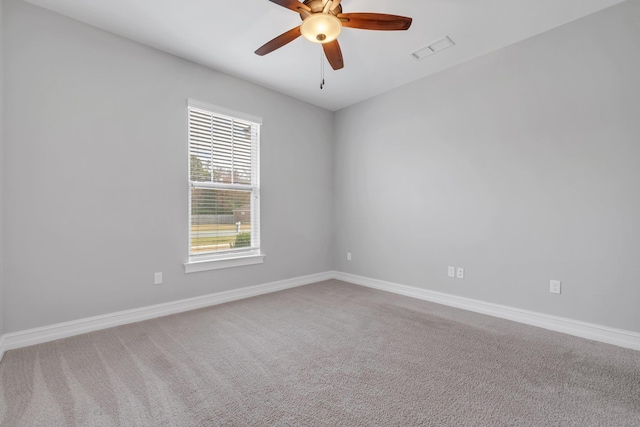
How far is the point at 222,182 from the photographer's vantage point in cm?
356

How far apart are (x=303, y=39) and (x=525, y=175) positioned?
260cm

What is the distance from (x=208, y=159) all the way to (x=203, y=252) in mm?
1110

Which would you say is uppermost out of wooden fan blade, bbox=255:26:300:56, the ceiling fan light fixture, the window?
wooden fan blade, bbox=255:26:300:56

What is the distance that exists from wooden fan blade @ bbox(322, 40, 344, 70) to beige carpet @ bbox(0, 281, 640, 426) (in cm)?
242

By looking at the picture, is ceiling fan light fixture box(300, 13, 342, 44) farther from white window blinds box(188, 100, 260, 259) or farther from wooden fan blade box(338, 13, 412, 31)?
white window blinds box(188, 100, 260, 259)

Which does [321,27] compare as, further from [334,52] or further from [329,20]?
[334,52]

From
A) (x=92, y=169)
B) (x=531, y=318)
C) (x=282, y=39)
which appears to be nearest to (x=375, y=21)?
(x=282, y=39)

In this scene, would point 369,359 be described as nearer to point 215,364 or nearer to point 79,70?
point 215,364

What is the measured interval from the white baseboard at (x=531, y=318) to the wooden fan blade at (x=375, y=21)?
2.86 metres

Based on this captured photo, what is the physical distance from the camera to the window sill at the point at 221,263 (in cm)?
323

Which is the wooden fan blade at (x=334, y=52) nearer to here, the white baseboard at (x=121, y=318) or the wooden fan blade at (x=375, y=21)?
the wooden fan blade at (x=375, y=21)

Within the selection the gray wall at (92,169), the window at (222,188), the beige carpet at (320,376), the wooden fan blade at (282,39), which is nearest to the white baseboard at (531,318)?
the beige carpet at (320,376)

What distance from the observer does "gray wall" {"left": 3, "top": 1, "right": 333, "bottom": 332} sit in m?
2.33

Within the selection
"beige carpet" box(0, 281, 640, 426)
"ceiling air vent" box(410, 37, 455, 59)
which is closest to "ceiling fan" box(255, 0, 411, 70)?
"ceiling air vent" box(410, 37, 455, 59)
